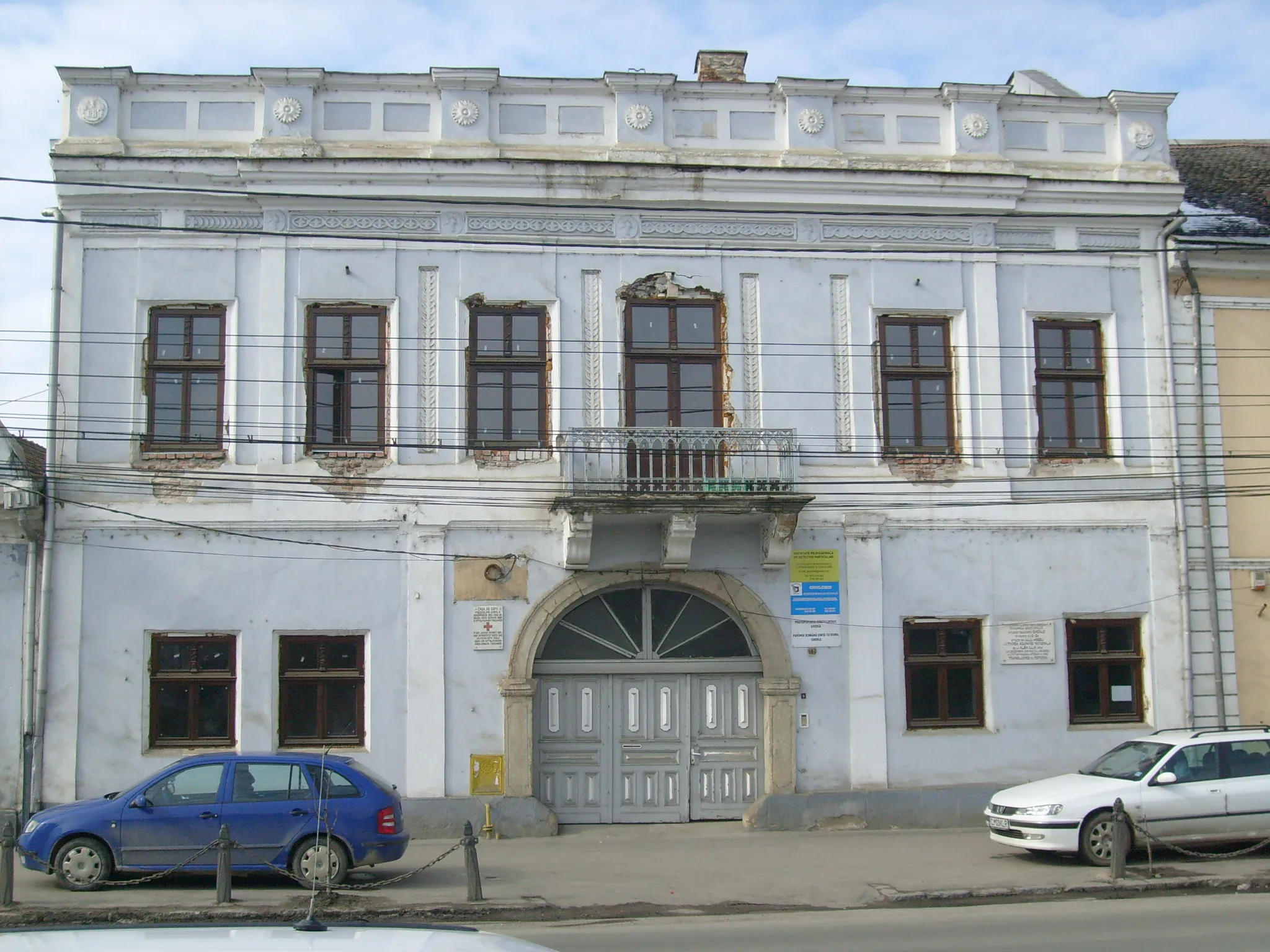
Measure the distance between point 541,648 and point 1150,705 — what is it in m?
8.77

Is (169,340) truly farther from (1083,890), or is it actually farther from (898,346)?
(1083,890)

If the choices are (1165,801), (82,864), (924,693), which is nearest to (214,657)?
(82,864)

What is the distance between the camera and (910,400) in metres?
18.8

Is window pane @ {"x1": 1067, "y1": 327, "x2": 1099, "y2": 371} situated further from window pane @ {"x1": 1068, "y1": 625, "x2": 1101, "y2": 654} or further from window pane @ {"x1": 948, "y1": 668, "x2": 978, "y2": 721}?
window pane @ {"x1": 948, "y1": 668, "x2": 978, "y2": 721}

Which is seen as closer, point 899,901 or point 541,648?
point 899,901

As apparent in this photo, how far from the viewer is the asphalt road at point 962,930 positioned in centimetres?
1088

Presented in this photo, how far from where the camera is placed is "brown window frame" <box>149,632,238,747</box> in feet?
56.6

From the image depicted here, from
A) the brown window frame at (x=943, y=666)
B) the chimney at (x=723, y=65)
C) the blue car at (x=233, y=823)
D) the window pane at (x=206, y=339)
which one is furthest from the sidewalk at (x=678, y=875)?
the chimney at (x=723, y=65)

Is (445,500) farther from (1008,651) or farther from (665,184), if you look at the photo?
(1008,651)

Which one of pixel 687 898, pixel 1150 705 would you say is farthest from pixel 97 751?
pixel 1150 705

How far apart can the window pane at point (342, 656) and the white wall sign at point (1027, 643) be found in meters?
9.07

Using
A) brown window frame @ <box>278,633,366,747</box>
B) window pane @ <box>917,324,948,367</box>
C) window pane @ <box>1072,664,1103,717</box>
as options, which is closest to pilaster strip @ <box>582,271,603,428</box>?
brown window frame @ <box>278,633,366,747</box>

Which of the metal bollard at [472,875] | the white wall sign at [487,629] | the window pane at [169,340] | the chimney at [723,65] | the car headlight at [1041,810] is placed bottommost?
the metal bollard at [472,875]

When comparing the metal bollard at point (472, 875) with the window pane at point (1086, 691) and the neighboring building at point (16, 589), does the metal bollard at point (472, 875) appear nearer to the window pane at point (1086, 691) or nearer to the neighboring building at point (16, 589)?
the neighboring building at point (16, 589)
